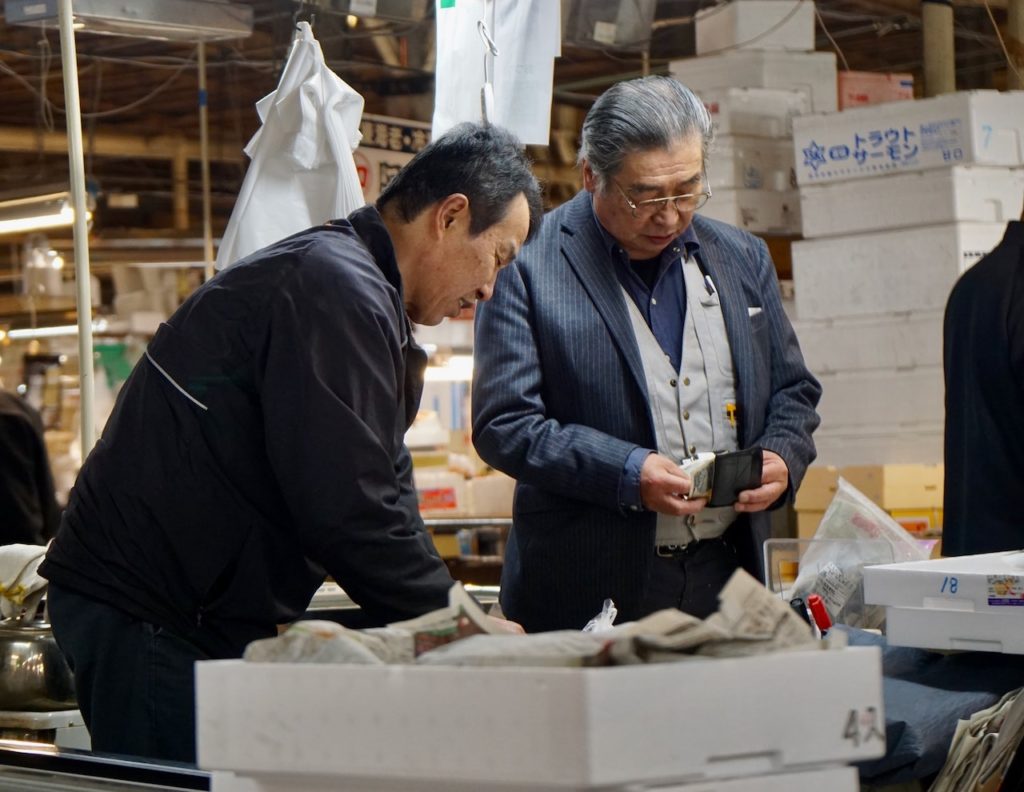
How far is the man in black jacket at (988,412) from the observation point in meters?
2.67

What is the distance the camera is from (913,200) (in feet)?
16.4

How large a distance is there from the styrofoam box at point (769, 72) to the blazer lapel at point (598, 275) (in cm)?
313

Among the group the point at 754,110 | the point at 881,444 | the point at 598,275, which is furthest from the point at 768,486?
the point at 754,110

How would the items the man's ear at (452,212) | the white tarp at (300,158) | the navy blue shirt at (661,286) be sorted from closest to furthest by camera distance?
1. the man's ear at (452,212)
2. the navy blue shirt at (661,286)
3. the white tarp at (300,158)

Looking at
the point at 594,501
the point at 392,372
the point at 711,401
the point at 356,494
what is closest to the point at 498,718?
the point at 356,494

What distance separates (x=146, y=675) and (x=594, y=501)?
31.6 inches

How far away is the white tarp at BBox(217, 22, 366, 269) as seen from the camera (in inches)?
112

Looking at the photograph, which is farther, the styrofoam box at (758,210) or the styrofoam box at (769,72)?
the styrofoam box at (769,72)

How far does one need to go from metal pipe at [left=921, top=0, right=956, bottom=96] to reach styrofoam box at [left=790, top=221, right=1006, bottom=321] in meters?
1.43

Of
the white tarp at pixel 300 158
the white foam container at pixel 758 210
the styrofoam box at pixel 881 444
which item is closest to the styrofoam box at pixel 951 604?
the white tarp at pixel 300 158

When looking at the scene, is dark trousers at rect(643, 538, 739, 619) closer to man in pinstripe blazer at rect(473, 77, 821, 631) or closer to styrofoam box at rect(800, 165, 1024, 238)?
man in pinstripe blazer at rect(473, 77, 821, 631)

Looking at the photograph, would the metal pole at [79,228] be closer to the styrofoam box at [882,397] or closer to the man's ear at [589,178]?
the man's ear at [589,178]

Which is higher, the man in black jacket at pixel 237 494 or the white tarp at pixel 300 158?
the white tarp at pixel 300 158

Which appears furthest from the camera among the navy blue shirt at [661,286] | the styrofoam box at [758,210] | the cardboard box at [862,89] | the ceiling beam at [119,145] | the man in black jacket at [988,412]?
the ceiling beam at [119,145]
